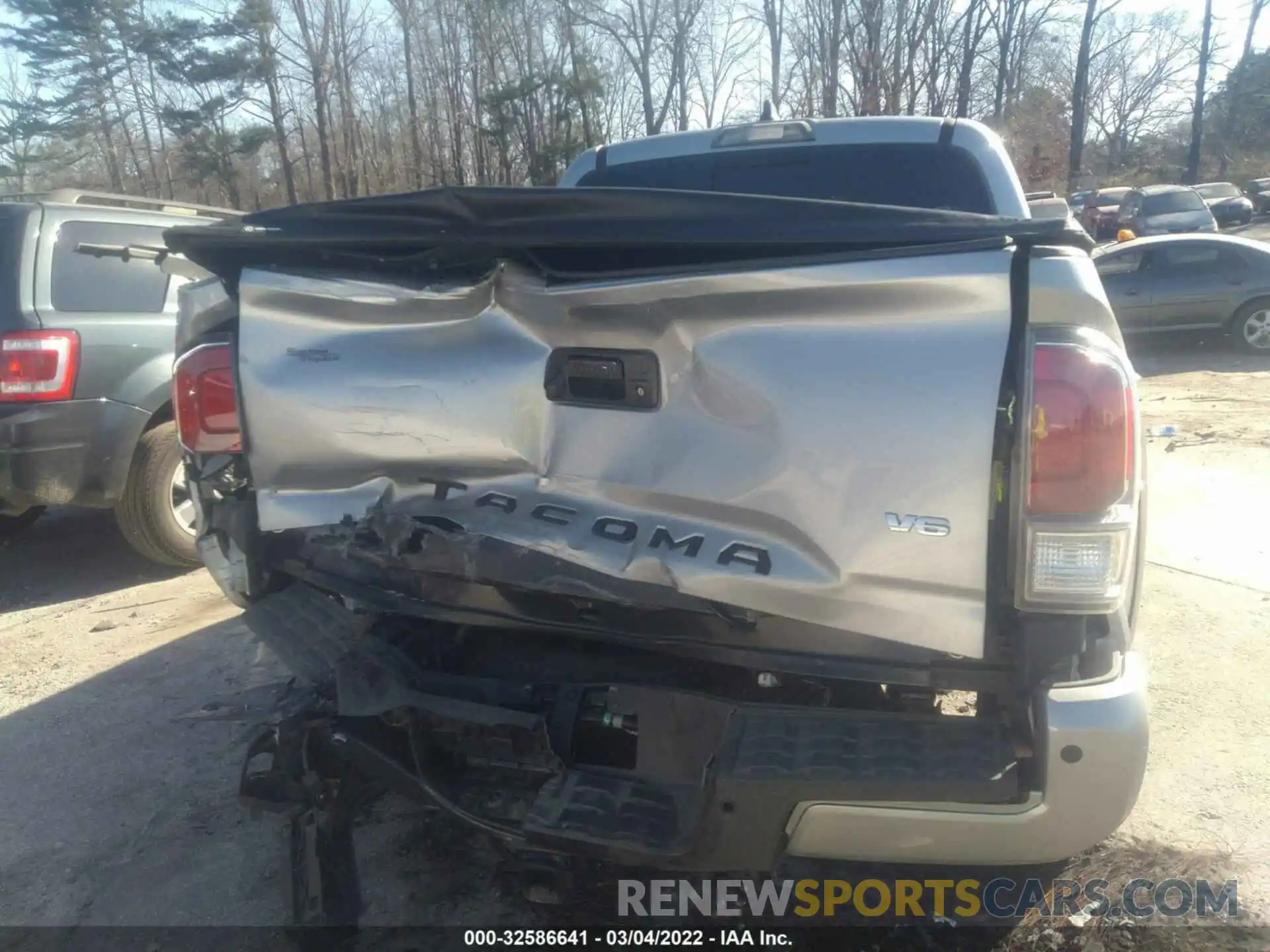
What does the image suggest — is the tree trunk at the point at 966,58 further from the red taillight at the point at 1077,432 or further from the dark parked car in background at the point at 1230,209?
the red taillight at the point at 1077,432

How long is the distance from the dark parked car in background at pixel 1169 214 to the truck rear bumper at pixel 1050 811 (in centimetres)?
2317

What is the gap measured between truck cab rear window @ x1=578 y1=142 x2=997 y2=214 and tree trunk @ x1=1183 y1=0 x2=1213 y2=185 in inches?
1702

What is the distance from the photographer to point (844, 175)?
3.69m

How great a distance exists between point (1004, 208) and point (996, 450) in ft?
5.76

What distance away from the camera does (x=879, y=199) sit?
→ 360 centimetres

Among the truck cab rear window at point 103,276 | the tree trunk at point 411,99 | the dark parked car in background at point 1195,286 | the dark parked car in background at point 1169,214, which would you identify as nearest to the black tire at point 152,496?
the truck cab rear window at point 103,276

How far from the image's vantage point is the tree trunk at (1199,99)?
39.6 metres

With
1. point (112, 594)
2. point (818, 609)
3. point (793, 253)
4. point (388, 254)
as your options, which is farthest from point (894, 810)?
point (112, 594)

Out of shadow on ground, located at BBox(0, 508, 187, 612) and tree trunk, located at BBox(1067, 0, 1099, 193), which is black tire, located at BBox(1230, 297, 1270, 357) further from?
tree trunk, located at BBox(1067, 0, 1099, 193)

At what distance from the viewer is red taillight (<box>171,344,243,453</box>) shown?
2756 mm

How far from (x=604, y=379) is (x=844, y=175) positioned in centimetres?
193

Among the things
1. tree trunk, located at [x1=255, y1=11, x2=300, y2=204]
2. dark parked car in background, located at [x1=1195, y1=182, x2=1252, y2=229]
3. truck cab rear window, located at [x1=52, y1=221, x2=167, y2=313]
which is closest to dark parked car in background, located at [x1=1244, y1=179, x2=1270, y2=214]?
dark parked car in background, located at [x1=1195, y1=182, x2=1252, y2=229]

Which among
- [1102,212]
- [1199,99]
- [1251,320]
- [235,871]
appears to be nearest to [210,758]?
[235,871]

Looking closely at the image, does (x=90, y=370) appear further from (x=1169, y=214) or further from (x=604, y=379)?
(x=1169, y=214)
